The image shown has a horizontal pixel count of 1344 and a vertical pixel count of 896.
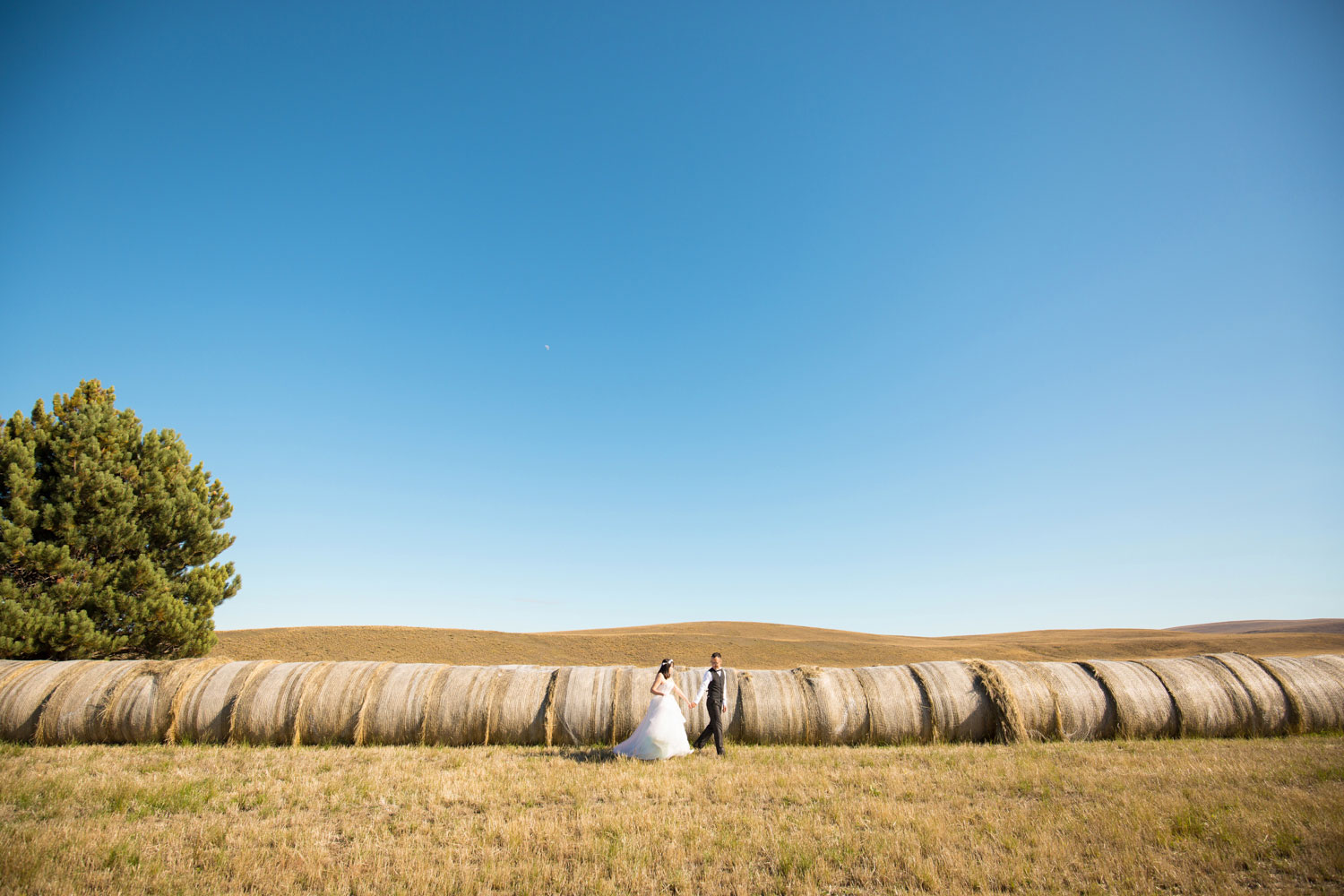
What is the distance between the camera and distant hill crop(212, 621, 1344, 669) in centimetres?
4338

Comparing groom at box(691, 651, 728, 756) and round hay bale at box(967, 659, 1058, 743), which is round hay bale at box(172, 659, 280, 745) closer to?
groom at box(691, 651, 728, 756)

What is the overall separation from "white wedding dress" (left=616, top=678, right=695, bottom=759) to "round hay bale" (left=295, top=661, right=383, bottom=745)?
5766 mm

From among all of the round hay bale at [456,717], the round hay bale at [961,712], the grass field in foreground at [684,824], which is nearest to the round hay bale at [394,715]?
the round hay bale at [456,717]

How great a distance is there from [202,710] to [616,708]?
8453mm

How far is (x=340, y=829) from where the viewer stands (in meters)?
6.87

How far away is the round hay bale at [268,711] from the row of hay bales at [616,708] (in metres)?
0.03

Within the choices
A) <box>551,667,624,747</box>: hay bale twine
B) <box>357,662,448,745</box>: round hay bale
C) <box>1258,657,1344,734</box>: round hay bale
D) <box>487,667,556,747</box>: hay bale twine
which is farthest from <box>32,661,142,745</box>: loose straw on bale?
<box>1258,657,1344,734</box>: round hay bale

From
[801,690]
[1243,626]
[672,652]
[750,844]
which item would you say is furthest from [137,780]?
[1243,626]

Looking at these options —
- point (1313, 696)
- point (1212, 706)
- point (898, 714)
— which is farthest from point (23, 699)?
point (1313, 696)

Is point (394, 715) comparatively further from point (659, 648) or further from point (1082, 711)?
point (659, 648)

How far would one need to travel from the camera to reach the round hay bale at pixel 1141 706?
12.3 meters

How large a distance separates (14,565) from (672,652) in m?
38.1

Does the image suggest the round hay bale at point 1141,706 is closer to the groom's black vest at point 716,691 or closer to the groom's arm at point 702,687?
the groom's black vest at point 716,691

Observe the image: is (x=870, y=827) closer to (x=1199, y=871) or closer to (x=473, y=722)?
(x=1199, y=871)
